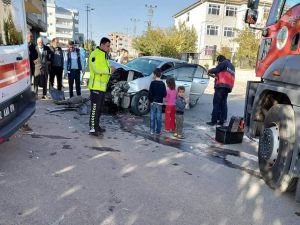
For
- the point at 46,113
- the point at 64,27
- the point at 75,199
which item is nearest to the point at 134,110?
the point at 46,113

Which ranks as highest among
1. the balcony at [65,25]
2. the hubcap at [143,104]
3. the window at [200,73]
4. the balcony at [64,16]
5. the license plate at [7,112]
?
the balcony at [64,16]

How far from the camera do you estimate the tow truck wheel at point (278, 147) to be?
13.3 feet

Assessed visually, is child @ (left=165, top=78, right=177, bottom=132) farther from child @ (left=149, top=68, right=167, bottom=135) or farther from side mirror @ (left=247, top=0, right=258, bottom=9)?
side mirror @ (left=247, top=0, right=258, bottom=9)

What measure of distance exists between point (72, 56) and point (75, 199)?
276 inches

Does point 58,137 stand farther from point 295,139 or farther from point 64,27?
point 64,27

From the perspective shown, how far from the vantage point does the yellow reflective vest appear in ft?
20.8

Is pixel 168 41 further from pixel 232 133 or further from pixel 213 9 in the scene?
pixel 232 133

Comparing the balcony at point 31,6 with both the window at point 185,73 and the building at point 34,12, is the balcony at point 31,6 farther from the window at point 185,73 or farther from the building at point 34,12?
the window at point 185,73

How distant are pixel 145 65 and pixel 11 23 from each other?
5686mm

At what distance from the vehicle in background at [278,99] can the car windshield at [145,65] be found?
14.1ft

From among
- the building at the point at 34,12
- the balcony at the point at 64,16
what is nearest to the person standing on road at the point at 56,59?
the building at the point at 34,12

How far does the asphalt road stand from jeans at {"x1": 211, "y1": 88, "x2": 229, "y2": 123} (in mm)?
1802

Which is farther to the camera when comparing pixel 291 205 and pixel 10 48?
pixel 10 48

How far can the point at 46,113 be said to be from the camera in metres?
8.25
